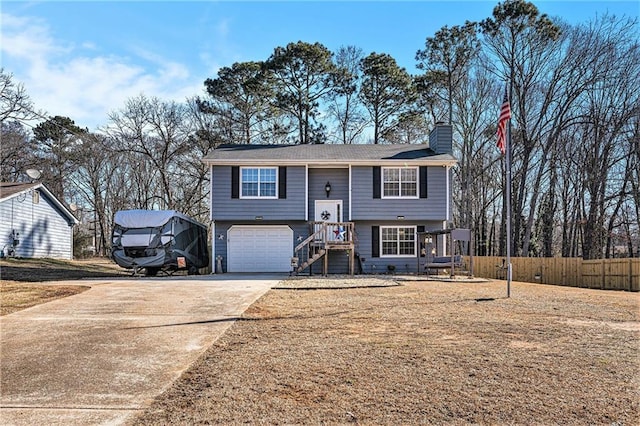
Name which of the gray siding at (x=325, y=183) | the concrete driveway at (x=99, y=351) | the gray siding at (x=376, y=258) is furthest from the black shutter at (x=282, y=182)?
the concrete driveway at (x=99, y=351)

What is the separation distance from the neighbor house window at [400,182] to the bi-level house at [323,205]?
4cm

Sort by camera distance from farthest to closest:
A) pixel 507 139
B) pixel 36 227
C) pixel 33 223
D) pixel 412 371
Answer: pixel 36 227 < pixel 33 223 < pixel 507 139 < pixel 412 371

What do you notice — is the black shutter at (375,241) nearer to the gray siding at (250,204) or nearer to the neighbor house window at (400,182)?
the neighbor house window at (400,182)

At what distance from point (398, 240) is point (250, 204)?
620 centimetres

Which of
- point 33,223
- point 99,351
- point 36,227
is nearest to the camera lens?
point 99,351

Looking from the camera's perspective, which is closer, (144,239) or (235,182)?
(144,239)

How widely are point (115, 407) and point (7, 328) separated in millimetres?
4047

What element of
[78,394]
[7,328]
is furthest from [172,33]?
[78,394]

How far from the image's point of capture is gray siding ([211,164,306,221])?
19.5 meters

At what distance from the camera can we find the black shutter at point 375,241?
2008 centimetres

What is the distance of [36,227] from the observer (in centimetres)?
2370

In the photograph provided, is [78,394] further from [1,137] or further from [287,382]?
[1,137]

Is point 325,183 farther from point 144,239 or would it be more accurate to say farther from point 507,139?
point 507,139

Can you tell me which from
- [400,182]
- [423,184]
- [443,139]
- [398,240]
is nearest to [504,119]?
[423,184]
